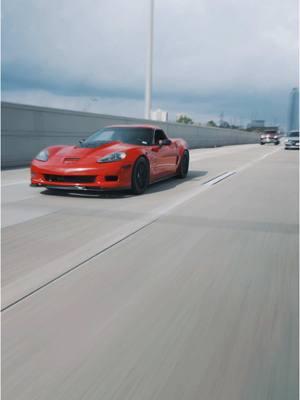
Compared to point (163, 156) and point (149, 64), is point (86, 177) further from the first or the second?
point (149, 64)

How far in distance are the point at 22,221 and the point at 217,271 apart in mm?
2662

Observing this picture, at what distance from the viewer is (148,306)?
107 inches

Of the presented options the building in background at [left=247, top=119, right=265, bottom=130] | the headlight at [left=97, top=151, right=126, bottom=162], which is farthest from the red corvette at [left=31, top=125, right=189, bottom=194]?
the building in background at [left=247, top=119, right=265, bottom=130]

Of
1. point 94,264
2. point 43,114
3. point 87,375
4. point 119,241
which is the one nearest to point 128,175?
point 119,241

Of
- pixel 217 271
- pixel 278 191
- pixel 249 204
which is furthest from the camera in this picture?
pixel 278 191

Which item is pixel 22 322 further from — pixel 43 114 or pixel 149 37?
pixel 149 37

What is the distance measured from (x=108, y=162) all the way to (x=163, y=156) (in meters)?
1.93

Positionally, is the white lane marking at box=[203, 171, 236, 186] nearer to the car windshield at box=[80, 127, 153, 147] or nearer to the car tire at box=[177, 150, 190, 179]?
the car tire at box=[177, 150, 190, 179]

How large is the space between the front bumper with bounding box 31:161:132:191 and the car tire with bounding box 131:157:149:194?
10.5 inches

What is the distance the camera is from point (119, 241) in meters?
4.25

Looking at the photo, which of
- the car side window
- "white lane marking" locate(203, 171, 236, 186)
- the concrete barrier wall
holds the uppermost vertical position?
the concrete barrier wall

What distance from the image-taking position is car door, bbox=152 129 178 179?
8.14 meters

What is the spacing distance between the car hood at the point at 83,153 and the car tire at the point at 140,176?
1.07 feet

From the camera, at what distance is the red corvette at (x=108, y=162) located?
6.73 m
